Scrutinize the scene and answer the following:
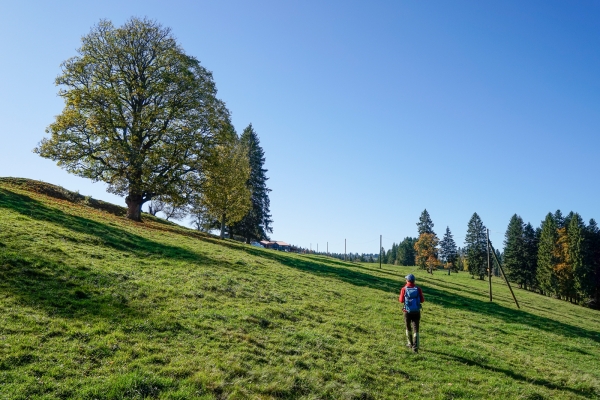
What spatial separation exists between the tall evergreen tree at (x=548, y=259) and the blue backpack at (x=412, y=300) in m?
72.3

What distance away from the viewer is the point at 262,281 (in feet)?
61.8

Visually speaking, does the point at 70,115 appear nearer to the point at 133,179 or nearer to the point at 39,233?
the point at 133,179

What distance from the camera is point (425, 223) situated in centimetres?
9500

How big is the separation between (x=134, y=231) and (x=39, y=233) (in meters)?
7.87

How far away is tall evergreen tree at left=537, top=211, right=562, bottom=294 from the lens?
67.4m

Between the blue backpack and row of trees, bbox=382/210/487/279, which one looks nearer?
A: the blue backpack

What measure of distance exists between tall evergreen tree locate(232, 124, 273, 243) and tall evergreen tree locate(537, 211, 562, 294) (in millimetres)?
58368

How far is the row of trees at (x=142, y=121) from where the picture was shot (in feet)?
87.9

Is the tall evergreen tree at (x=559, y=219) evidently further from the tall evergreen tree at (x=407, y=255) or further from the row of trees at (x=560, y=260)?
the tall evergreen tree at (x=407, y=255)

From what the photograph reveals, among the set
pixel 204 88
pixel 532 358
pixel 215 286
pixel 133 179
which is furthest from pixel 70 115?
pixel 532 358

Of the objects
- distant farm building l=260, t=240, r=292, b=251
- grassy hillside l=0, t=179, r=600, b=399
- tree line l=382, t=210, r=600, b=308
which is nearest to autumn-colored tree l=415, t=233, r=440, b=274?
tree line l=382, t=210, r=600, b=308

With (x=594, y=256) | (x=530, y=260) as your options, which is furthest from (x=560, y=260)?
(x=530, y=260)

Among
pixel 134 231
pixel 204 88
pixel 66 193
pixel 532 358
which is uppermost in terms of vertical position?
pixel 204 88

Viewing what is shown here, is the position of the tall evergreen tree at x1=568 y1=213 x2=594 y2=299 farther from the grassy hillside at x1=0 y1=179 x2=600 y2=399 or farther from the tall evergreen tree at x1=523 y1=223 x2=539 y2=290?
the grassy hillside at x1=0 y1=179 x2=600 y2=399
